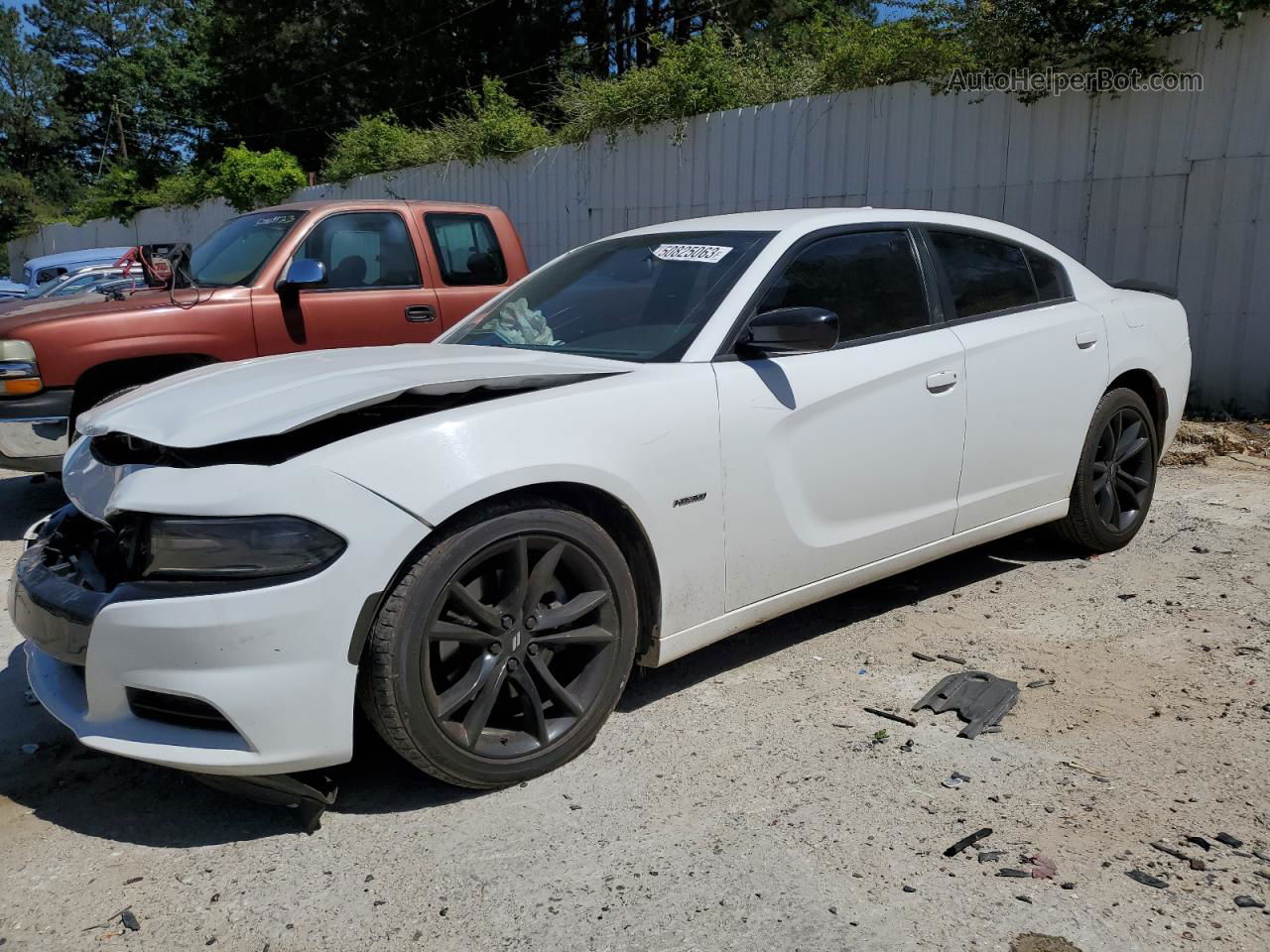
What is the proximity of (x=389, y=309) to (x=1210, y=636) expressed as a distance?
502 centimetres

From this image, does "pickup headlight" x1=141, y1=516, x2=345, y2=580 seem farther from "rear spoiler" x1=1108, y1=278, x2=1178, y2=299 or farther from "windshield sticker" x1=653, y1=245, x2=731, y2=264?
"rear spoiler" x1=1108, y1=278, x2=1178, y2=299

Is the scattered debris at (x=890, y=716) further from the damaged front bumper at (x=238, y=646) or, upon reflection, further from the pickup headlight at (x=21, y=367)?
the pickup headlight at (x=21, y=367)

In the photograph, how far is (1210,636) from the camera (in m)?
4.19

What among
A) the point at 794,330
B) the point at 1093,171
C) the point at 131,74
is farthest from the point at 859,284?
the point at 131,74

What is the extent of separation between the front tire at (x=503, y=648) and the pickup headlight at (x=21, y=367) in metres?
4.00

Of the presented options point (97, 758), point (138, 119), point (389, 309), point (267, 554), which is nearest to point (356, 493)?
point (267, 554)

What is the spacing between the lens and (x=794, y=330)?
3473 millimetres

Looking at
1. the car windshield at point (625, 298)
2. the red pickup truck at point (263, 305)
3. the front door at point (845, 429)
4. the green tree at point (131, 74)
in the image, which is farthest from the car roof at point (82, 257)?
the green tree at point (131, 74)

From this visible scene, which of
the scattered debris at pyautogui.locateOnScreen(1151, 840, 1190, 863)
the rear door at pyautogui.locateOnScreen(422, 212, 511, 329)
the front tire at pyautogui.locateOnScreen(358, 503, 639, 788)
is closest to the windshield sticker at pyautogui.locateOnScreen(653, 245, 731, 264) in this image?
the front tire at pyautogui.locateOnScreen(358, 503, 639, 788)

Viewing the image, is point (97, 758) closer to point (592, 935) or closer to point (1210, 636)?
point (592, 935)

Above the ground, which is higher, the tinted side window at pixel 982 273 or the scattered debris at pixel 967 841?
the tinted side window at pixel 982 273

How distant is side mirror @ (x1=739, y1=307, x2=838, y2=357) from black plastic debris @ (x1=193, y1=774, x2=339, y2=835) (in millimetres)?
1908

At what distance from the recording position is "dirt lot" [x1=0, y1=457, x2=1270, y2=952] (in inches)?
98.1

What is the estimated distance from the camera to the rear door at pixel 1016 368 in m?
4.29
